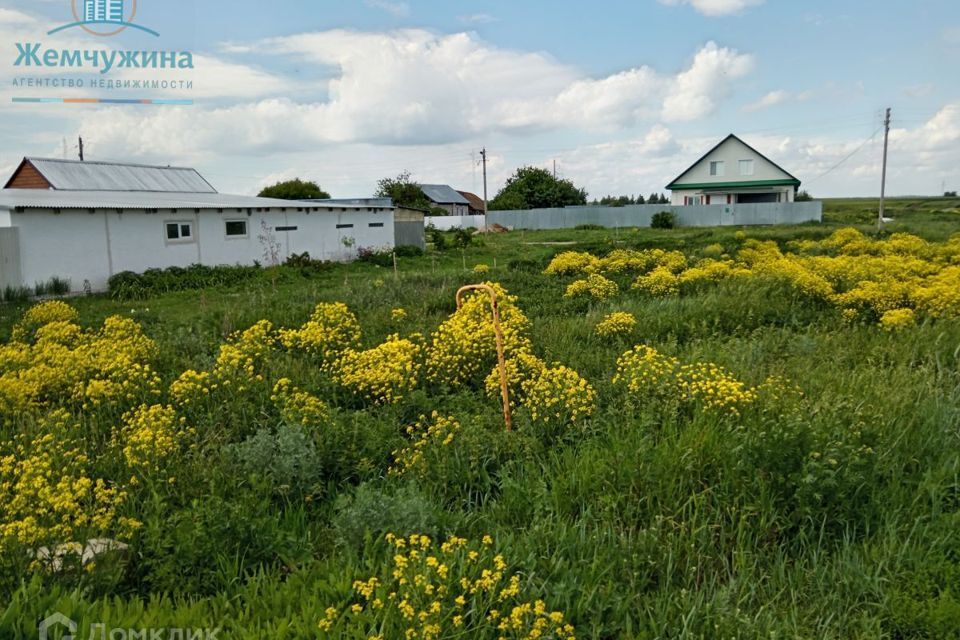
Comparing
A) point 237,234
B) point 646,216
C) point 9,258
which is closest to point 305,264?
point 237,234

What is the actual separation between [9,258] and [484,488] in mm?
13825

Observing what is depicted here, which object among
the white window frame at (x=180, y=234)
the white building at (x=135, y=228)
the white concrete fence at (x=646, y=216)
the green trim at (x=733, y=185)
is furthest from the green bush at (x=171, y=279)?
the green trim at (x=733, y=185)

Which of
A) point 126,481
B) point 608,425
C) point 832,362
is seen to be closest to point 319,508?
point 126,481

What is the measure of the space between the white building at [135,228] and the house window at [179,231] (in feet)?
0.08

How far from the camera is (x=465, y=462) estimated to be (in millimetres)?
4469

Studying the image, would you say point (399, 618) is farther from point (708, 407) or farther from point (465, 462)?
point (708, 407)

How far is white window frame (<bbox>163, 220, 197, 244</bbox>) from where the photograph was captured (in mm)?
17453

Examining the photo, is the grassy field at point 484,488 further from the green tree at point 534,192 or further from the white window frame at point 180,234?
the green tree at point 534,192

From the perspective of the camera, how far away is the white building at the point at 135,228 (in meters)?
14.5

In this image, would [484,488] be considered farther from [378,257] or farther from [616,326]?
[378,257]

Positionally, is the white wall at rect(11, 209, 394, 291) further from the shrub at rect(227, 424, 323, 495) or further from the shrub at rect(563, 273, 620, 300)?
the shrub at rect(227, 424, 323, 495)

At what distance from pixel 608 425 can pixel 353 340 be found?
343 cm

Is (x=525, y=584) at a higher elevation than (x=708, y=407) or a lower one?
lower

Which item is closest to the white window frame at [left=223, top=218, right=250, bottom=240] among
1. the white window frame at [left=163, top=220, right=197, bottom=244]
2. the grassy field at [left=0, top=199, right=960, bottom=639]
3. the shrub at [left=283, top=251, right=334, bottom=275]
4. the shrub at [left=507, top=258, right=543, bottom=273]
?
the white window frame at [left=163, top=220, right=197, bottom=244]
